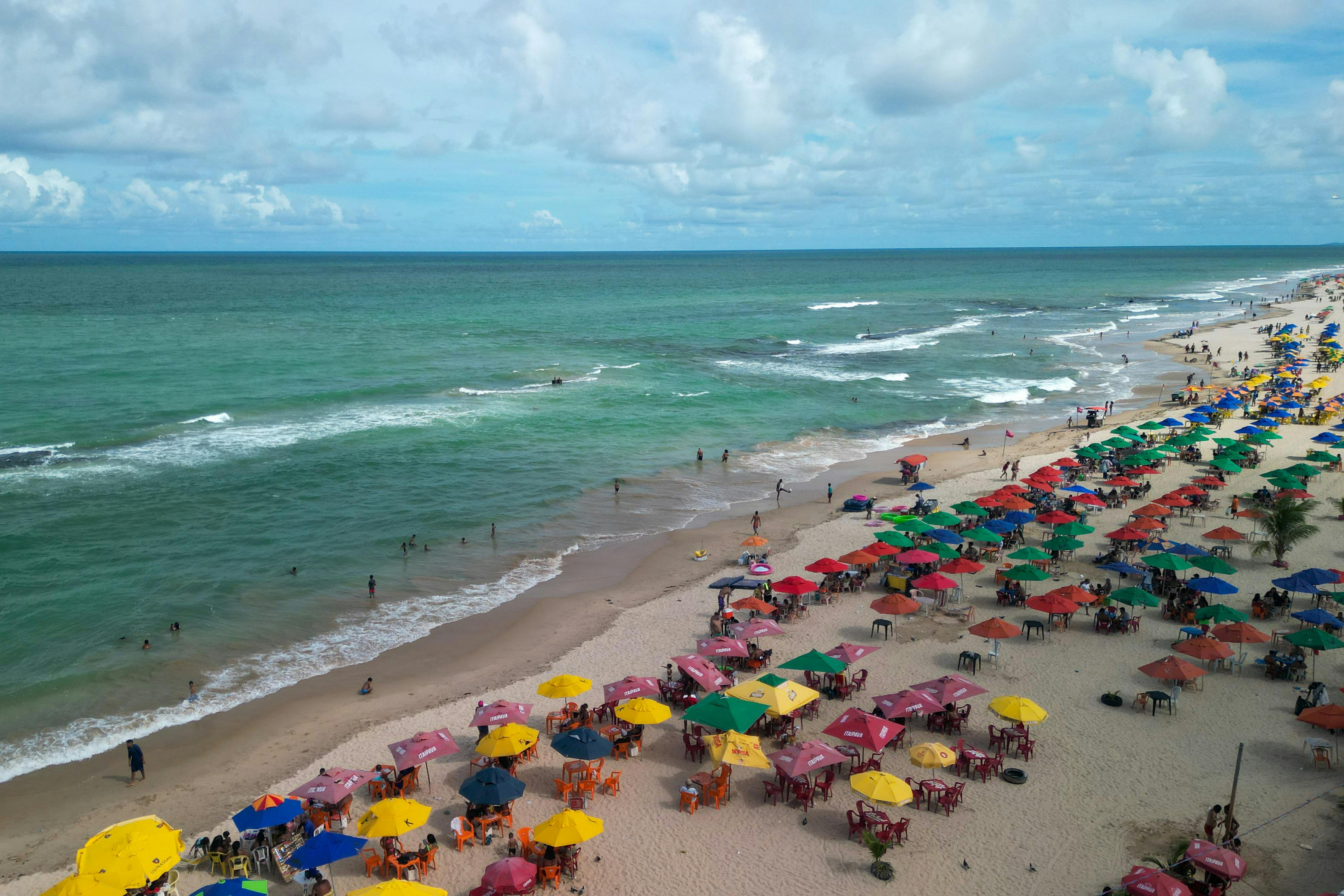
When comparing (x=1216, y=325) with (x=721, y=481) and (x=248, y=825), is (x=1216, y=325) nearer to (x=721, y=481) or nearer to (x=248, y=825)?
(x=721, y=481)

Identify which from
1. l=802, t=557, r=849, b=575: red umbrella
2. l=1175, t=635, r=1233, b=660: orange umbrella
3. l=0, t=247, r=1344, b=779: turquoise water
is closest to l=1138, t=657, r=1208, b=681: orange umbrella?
l=1175, t=635, r=1233, b=660: orange umbrella

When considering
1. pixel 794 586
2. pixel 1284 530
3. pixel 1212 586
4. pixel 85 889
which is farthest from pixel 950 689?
pixel 1284 530

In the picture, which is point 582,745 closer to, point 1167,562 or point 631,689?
point 631,689

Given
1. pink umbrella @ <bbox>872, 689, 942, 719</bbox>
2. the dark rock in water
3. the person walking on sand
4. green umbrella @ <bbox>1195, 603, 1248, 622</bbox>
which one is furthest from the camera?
the dark rock in water

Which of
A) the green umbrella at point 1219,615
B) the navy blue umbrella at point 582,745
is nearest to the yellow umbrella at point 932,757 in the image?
the navy blue umbrella at point 582,745

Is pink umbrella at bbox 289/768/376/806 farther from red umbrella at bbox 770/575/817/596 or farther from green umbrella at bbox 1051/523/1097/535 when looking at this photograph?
green umbrella at bbox 1051/523/1097/535

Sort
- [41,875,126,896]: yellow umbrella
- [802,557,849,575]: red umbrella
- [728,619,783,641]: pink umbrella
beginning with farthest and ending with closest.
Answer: [802,557,849,575]: red umbrella, [728,619,783,641]: pink umbrella, [41,875,126,896]: yellow umbrella
